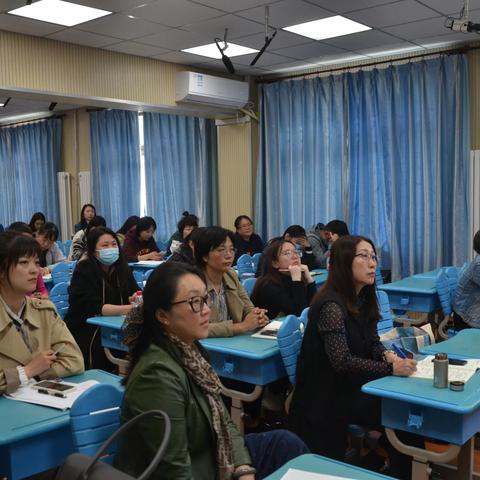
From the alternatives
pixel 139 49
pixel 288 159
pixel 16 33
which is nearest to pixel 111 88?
pixel 139 49

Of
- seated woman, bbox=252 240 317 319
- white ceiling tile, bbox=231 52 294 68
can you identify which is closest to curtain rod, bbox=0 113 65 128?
white ceiling tile, bbox=231 52 294 68

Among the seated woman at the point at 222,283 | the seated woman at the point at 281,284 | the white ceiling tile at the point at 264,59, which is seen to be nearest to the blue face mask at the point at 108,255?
the seated woman at the point at 222,283

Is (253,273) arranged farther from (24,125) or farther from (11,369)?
(24,125)

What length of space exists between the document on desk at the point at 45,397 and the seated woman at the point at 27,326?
0.24 ft

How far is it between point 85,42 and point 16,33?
70 centimetres

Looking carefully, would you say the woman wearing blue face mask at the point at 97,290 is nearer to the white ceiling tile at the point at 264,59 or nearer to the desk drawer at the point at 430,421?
the desk drawer at the point at 430,421

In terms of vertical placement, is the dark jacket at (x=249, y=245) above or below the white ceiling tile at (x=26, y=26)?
below

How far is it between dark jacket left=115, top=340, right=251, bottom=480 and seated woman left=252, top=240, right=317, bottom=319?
2.01 metres

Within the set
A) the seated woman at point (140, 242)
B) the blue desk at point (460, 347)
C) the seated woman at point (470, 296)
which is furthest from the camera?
the seated woman at point (140, 242)

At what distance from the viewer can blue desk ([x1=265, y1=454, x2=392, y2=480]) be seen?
5.57 feet

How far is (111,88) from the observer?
6430 millimetres

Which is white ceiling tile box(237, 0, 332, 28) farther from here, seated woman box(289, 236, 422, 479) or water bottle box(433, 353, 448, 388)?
water bottle box(433, 353, 448, 388)

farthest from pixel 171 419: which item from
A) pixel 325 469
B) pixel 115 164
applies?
pixel 115 164

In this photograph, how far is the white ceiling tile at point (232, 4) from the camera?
4824mm
